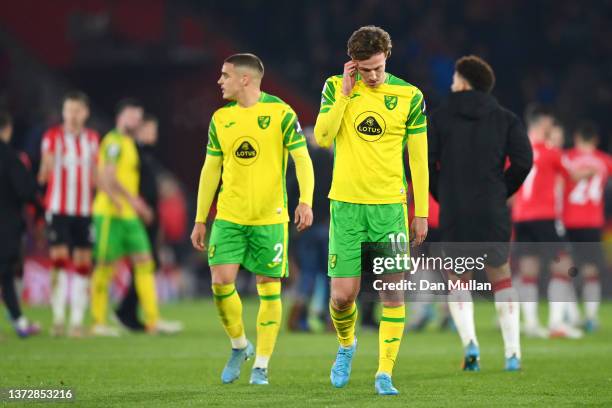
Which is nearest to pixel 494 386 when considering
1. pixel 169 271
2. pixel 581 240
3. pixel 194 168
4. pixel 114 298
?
pixel 581 240

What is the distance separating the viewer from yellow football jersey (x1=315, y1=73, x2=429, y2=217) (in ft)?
24.8

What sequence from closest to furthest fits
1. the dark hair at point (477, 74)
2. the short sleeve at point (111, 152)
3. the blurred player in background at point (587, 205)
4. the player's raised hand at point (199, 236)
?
the player's raised hand at point (199, 236), the dark hair at point (477, 74), the short sleeve at point (111, 152), the blurred player in background at point (587, 205)

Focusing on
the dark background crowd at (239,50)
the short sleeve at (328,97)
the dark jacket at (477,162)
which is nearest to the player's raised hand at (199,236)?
the short sleeve at (328,97)

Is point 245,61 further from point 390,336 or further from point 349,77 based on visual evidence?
point 390,336

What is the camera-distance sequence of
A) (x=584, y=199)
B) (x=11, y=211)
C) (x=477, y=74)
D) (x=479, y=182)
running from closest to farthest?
(x=479, y=182) < (x=477, y=74) < (x=11, y=211) < (x=584, y=199)

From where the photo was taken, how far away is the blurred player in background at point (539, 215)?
13023 mm

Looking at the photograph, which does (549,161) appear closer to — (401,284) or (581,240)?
(581,240)

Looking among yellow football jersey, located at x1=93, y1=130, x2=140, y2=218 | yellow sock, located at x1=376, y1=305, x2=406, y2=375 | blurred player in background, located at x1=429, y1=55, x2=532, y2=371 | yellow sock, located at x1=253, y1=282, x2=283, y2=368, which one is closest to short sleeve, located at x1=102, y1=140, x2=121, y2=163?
yellow football jersey, located at x1=93, y1=130, x2=140, y2=218

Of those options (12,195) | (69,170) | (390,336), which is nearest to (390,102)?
(390,336)

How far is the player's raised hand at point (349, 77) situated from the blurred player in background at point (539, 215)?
589 cm

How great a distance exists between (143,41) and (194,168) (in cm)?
262

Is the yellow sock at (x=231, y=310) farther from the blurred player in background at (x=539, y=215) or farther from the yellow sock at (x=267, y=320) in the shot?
the blurred player in background at (x=539, y=215)

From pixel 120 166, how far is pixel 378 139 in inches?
250

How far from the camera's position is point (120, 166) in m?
13.5
